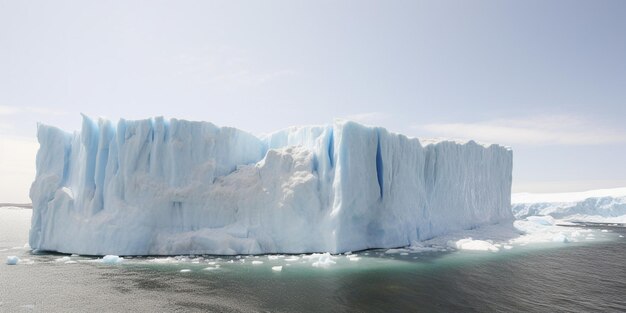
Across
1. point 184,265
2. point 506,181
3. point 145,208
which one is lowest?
point 184,265

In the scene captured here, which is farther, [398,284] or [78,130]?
[78,130]

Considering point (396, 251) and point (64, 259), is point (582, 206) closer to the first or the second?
point (396, 251)

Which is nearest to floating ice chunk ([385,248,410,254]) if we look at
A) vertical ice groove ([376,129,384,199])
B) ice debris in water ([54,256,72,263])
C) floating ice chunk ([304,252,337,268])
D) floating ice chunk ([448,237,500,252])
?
vertical ice groove ([376,129,384,199])

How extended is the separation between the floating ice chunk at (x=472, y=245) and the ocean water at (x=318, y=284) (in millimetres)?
2166

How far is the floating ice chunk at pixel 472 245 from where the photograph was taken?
18.4 meters

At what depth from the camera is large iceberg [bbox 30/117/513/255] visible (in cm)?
1648

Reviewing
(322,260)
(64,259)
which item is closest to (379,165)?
(322,260)

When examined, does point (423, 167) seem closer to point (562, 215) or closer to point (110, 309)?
point (110, 309)

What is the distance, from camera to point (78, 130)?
19.2 metres

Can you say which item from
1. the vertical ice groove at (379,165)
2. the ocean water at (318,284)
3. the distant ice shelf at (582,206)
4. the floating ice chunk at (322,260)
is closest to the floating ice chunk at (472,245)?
the ocean water at (318,284)

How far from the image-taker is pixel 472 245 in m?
18.9

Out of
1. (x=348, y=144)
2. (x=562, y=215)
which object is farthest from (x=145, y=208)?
(x=562, y=215)

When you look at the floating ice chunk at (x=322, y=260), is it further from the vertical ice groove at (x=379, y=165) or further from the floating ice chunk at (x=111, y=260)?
the floating ice chunk at (x=111, y=260)

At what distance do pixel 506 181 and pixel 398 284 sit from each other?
2331 cm
